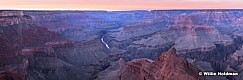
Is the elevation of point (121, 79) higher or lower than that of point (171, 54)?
lower

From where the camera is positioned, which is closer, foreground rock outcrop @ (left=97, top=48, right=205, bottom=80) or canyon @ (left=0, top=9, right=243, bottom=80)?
foreground rock outcrop @ (left=97, top=48, right=205, bottom=80)

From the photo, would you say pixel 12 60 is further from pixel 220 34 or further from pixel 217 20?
pixel 217 20

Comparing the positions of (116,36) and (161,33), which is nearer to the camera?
(161,33)

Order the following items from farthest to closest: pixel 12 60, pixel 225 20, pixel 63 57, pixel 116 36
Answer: pixel 225 20 < pixel 116 36 < pixel 63 57 < pixel 12 60

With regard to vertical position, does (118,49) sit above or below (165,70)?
below

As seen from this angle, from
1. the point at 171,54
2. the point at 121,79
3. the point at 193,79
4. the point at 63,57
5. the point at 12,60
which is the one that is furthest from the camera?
the point at 63,57

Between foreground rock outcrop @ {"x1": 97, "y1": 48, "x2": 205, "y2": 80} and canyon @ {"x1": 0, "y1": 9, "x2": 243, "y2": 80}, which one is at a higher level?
foreground rock outcrop @ {"x1": 97, "y1": 48, "x2": 205, "y2": 80}

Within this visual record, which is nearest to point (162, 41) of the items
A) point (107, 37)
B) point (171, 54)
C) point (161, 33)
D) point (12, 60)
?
point (161, 33)

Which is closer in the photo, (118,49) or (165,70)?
(165,70)
